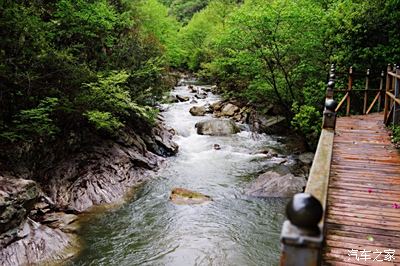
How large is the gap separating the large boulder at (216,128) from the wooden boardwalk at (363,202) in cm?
1087

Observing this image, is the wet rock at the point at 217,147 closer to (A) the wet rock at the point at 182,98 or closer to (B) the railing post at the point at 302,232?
(A) the wet rock at the point at 182,98

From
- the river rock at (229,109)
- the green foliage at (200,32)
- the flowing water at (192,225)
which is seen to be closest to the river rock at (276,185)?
the flowing water at (192,225)

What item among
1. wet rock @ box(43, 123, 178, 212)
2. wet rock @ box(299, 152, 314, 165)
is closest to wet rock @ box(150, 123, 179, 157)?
wet rock @ box(43, 123, 178, 212)

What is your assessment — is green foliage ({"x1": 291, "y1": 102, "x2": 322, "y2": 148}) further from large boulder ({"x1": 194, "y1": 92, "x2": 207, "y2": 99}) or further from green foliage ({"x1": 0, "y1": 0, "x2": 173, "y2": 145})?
large boulder ({"x1": 194, "y1": 92, "x2": 207, "y2": 99})

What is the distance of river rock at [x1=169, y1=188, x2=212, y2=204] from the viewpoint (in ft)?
35.3

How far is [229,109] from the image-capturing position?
2259 cm

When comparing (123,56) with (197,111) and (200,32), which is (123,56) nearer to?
(197,111)

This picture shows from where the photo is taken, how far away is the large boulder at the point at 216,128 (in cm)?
1859

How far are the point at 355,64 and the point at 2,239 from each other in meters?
12.0

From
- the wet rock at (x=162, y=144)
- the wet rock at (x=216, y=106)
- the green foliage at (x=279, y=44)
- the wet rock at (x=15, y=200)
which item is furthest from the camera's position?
the wet rock at (x=216, y=106)

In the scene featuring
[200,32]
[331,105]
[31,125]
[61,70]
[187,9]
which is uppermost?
[187,9]

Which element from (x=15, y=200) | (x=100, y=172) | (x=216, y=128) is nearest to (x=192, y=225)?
(x=100, y=172)

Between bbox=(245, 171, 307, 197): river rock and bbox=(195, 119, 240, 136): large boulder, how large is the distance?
22.4 ft

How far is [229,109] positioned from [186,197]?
12.4m
